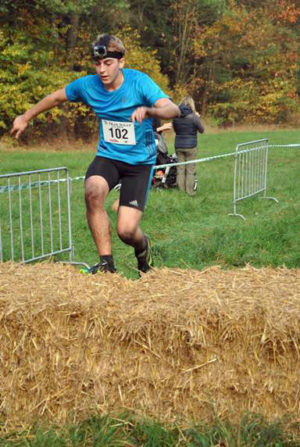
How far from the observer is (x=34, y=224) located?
10172 mm

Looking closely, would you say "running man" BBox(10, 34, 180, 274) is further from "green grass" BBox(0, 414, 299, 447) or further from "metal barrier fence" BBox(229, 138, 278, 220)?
"metal barrier fence" BBox(229, 138, 278, 220)

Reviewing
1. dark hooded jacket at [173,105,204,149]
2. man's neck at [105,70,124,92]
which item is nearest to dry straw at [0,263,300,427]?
man's neck at [105,70,124,92]

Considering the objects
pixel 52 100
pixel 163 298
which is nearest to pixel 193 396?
pixel 163 298

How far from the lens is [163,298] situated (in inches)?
149

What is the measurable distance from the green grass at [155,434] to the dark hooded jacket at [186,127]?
35.0ft

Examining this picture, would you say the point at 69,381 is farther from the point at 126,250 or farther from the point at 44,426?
the point at 126,250

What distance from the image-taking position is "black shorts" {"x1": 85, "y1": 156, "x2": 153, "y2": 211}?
571 centimetres

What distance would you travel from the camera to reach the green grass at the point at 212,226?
7.62 m

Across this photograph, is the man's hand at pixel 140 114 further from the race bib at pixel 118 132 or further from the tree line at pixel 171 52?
the tree line at pixel 171 52

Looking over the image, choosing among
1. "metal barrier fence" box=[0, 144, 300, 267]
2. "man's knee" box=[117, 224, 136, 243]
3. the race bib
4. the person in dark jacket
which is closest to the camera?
the race bib

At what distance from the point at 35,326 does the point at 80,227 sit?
626 cm

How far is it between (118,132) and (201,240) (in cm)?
300

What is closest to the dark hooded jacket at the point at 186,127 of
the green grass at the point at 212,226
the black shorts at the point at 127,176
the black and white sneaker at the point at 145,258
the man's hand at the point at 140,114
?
the green grass at the point at 212,226

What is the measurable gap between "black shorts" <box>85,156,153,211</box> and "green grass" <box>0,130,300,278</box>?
74cm
